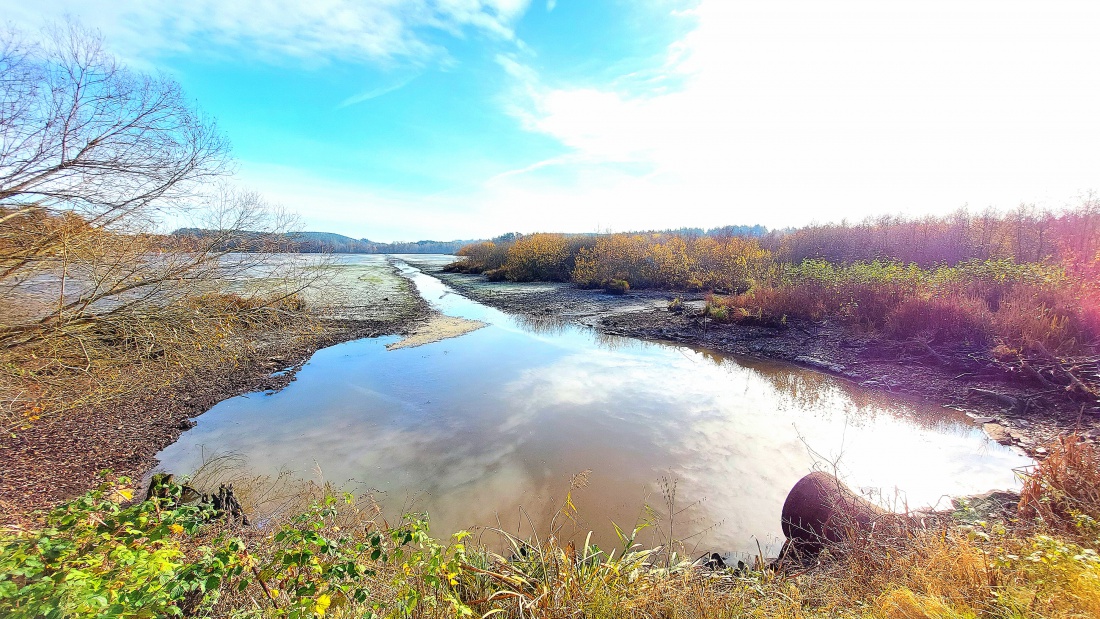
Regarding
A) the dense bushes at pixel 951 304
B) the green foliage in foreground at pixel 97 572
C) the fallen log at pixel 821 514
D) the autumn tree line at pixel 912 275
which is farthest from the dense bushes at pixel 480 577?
the autumn tree line at pixel 912 275

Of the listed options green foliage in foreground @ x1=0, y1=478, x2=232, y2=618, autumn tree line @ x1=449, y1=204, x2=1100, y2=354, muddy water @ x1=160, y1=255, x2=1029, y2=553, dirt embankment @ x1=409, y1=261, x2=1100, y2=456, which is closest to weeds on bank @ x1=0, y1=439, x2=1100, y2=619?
green foliage in foreground @ x1=0, y1=478, x2=232, y2=618

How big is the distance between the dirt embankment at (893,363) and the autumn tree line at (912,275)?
28.1 inches

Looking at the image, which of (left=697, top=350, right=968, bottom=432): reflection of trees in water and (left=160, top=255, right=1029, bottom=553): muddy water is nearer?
(left=160, top=255, right=1029, bottom=553): muddy water

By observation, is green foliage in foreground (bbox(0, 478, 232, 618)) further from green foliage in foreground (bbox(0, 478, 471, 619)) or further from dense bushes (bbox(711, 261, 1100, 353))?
dense bushes (bbox(711, 261, 1100, 353))

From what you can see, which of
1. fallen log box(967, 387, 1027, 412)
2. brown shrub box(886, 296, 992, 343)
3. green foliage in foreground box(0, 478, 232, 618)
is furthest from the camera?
brown shrub box(886, 296, 992, 343)

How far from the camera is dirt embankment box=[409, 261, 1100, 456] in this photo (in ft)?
19.6

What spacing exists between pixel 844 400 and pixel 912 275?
7416 millimetres

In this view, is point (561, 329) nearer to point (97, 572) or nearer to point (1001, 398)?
point (1001, 398)

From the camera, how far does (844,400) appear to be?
750 centimetres

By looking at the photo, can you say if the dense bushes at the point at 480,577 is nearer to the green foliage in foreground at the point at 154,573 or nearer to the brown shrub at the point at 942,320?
the green foliage in foreground at the point at 154,573

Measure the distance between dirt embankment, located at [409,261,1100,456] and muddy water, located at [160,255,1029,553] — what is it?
0.57m

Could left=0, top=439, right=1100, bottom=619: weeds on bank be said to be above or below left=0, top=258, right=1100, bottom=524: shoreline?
above

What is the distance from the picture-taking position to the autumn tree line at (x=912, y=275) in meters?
8.26

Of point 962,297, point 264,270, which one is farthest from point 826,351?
point 264,270
